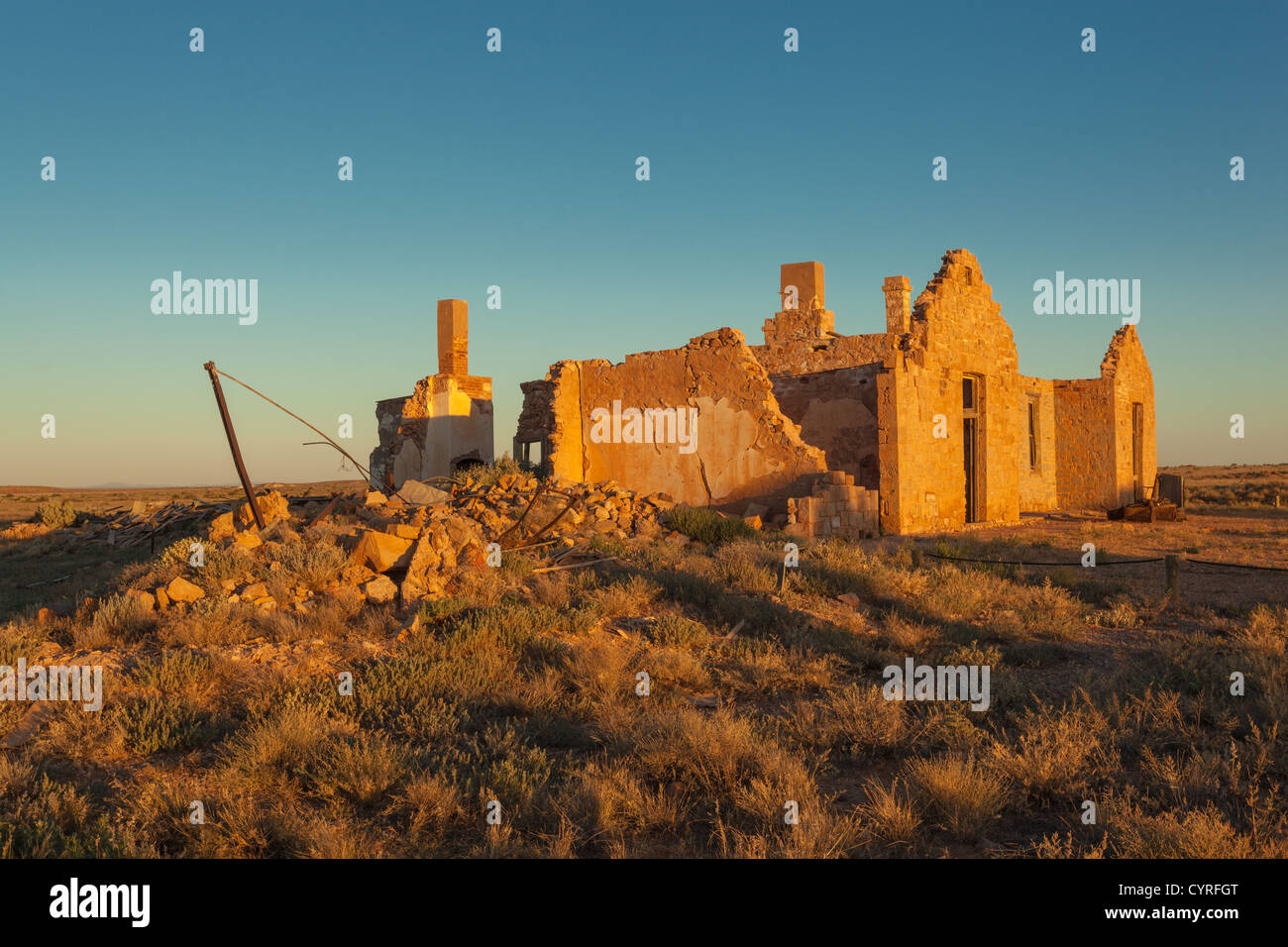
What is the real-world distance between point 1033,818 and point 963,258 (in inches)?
579

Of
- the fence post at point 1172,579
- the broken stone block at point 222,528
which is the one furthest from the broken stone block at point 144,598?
the fence post at point 1172,579

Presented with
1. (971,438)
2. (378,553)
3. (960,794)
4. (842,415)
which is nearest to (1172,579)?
(960,794)

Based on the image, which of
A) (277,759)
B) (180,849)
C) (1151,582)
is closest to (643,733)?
(277,759)

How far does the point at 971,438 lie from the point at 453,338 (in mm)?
12984

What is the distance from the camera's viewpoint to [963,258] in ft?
55.6

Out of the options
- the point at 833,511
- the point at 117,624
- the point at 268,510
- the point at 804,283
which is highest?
the point at 804,283

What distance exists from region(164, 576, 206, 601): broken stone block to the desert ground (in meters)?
0.03

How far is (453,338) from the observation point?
22203 mm

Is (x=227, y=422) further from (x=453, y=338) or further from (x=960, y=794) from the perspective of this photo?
(x=453, y=338)

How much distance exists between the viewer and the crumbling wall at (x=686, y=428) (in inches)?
584

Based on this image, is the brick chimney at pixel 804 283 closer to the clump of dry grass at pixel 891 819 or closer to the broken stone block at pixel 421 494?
the broken stone block at pixel 421 494

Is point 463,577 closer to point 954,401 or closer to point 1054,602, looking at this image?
point 1054,602

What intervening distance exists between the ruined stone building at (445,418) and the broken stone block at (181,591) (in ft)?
40.9


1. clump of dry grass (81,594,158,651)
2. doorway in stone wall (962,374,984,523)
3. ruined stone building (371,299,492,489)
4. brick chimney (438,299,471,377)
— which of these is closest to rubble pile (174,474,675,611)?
clump of dry grass (81,594,158,651)
